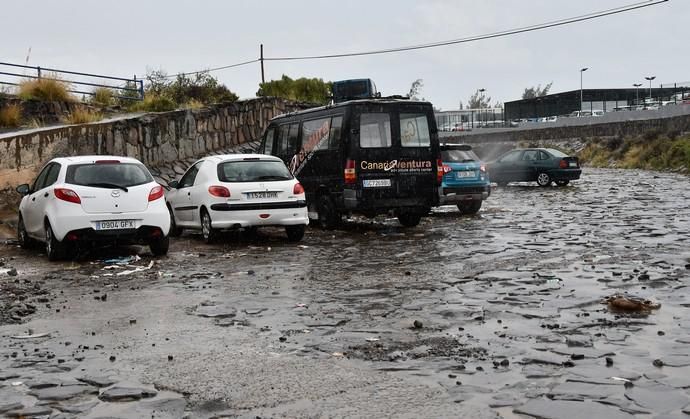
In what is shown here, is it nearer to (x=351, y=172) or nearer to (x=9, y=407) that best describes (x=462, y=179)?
(x=351, y=172)

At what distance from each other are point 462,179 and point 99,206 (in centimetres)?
964

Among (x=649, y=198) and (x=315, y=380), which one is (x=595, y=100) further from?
(x=315, y=380)

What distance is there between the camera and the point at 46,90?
25.0 meters

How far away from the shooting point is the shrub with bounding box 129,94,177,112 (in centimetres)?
2680

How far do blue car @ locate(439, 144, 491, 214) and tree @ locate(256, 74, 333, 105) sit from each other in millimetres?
24871

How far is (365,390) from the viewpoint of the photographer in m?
5.19

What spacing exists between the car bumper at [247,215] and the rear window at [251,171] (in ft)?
1.84

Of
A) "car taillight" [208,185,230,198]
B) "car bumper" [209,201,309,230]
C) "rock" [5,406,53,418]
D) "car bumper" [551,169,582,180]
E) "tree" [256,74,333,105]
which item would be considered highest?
"tree" [256,74,333,105]

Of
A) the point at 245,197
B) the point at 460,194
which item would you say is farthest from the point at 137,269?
the point at 460,194

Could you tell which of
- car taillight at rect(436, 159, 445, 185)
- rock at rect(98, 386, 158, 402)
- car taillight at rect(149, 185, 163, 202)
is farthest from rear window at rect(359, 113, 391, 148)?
rock at rect(98, 386, 158, 402)

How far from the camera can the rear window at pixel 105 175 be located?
1201 centimetres

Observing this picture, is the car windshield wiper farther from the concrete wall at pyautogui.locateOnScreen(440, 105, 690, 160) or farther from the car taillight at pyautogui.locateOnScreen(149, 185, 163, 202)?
the concrete wall at pyautogui.locateOnScreen(440, 105, 690, 160)

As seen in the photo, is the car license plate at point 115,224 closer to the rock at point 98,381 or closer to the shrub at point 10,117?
the rock at point 98,381

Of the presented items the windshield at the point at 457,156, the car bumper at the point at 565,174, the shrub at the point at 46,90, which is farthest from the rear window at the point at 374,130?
the car bumper at the point at 565,174
